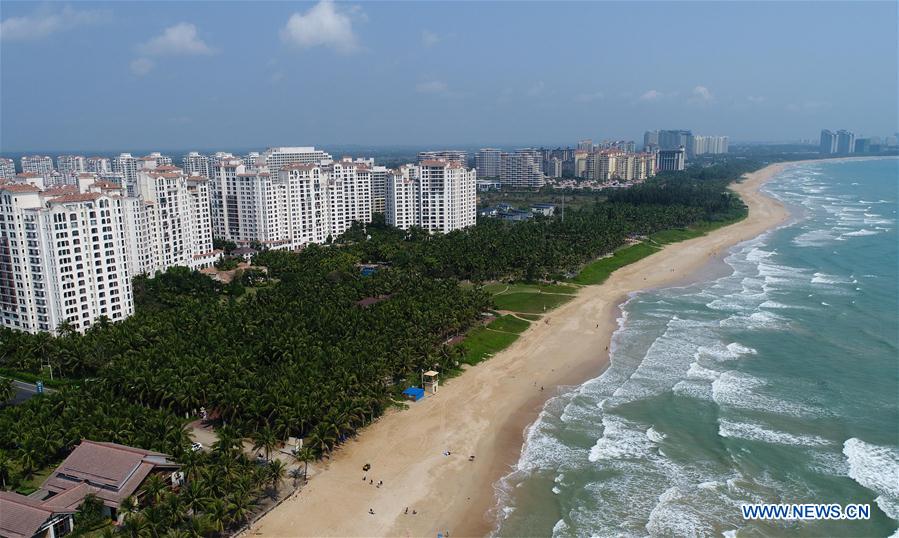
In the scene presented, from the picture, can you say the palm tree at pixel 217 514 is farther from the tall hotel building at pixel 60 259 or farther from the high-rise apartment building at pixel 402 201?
the high-rise apartment building at pixel 402 201

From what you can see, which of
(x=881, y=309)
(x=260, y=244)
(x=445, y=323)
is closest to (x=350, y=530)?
(x=445, y=323)

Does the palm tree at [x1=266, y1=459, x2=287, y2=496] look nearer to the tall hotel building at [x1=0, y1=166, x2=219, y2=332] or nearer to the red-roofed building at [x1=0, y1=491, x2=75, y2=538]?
the red-roofed building at [x1=0, y1=491, x2=75, y2=538]

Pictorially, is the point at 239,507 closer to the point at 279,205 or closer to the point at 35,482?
the point at 35,482

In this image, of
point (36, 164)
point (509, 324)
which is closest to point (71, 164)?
point (36, 164)

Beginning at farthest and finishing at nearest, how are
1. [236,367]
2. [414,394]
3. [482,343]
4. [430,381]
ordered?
1. [482,343]
2. [430,381]
3. [414,394]
4. [236,367]

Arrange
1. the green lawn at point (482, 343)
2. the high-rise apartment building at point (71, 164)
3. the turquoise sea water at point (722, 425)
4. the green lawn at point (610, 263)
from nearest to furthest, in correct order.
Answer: the turquoise sea water at point (722, 425) < the green lawn at point (482, 343) < the green lawn at point (610, 263) < the high-rise apartment building at point (71, 164)

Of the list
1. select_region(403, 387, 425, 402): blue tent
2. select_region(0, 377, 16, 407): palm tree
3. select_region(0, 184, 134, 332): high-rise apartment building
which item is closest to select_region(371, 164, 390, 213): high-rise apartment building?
select_region(0, 184, 134, 332): high-rise apartment building

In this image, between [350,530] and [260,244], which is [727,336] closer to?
[350,530]

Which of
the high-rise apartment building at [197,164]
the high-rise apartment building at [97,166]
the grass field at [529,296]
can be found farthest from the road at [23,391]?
the high-rise apartment building at [197,164]
